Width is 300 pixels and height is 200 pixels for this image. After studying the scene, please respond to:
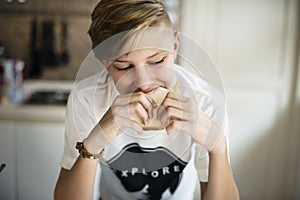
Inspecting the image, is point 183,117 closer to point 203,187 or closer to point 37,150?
point 203,187

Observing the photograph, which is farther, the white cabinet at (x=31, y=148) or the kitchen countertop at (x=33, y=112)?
the kitchen countertop at (x=33, y=112)

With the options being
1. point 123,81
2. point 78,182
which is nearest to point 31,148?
point 78,182

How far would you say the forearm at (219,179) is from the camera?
1.57 ft

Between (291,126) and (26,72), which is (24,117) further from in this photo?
(291,126)

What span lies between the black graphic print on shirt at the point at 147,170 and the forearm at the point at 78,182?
42 mm

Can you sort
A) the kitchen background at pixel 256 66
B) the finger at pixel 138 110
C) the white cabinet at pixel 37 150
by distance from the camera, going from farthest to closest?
the kitchen background at pixel 256 66, the white cabinet at pixel 37 150, the finger at pixel 138 110

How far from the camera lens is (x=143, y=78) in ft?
1.40

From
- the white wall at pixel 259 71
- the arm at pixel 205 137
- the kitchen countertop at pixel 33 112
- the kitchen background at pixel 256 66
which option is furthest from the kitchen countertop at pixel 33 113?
the arm at pixel 205 137

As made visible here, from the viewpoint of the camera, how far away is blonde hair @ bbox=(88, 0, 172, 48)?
16.1 inches

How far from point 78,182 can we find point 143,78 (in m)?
0.19

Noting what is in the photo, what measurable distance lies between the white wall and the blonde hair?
0.74 m

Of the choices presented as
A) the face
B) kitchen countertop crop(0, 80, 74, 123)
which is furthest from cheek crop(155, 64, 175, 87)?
kitchen countertop crop(0, 80, 74, 123)

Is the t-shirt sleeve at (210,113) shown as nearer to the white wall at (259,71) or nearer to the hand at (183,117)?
the hand at (183,117)

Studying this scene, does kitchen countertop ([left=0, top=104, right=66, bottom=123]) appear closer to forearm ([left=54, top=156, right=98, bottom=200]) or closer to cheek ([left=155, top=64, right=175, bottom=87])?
forearm ([left=54, top=156, right=98, bottom=200])
